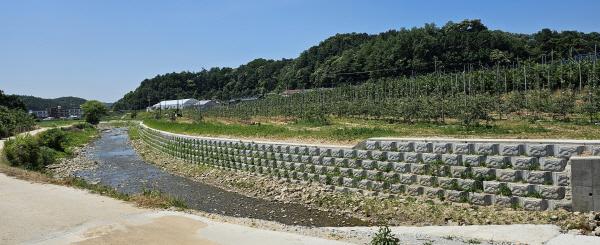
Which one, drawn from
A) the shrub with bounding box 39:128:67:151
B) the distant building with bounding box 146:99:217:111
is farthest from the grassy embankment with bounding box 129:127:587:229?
the distant building with bounding box 146:99:217:111

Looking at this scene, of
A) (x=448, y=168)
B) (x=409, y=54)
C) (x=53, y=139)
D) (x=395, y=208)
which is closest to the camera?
(x=448, y=168)

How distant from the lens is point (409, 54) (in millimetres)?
78500

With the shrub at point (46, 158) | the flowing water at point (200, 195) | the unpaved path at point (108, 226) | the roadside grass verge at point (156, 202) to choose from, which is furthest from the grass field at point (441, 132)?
the unpaved path at point (108, 226)

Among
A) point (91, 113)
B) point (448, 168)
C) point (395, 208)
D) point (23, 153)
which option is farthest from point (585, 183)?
point (91, 113)

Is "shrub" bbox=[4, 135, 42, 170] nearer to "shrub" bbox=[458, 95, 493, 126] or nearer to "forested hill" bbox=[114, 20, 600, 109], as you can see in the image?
"shrub" bbox=[458, 95, 493, 126]

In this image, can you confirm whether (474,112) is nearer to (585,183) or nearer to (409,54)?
(585,183)

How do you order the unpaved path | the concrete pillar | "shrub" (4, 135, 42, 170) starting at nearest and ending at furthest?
1. the unpaved path
2. the concrete pillar
3. "shrub" (4, 135, 42, 170)

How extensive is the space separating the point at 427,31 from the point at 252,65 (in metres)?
71.0

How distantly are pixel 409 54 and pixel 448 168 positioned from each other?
222 ft

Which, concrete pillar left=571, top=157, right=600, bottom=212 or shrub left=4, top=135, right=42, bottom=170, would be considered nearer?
concrete pillar left=571, top=157, right=600, bottom=212

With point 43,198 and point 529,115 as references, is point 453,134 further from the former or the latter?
point 43,198

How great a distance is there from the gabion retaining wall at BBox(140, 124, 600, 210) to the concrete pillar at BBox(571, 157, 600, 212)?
0.85 feet

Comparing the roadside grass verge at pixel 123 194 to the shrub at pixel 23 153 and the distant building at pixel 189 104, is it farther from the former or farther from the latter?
the distant building at pixel 189 104

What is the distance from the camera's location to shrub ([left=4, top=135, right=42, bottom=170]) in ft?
Result: 74.8
